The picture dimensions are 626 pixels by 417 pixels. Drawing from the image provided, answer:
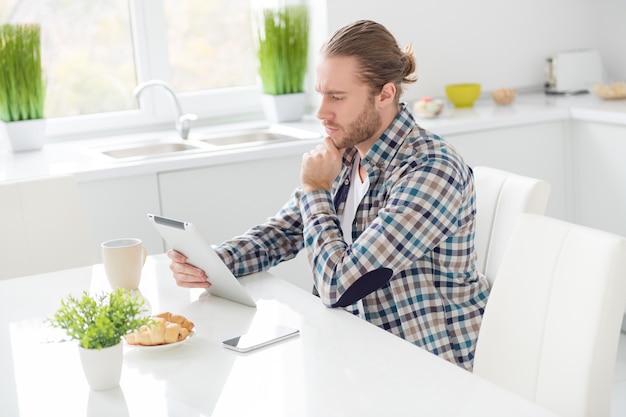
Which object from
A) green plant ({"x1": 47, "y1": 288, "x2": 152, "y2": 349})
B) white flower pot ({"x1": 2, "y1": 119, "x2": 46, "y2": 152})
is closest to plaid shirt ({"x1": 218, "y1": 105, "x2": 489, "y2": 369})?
green plant ({"x1": 47, "y1": 288, "x2": 152, "y2": 349})

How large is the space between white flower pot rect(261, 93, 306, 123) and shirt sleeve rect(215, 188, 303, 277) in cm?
148

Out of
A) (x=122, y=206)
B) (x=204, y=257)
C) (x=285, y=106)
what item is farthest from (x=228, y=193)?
(x=204, y=257)

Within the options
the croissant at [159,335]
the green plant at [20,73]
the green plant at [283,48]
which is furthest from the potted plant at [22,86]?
the croissant at [159,335]

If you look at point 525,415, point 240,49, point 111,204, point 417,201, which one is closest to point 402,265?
point 417,201

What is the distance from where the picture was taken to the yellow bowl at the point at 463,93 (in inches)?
144

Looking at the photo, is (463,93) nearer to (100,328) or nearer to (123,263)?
(123,263)

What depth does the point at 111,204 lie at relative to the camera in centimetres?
285

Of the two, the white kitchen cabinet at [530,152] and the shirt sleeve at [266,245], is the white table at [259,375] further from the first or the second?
the white kitchen cabinet at [530,152]

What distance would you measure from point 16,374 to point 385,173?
806mm

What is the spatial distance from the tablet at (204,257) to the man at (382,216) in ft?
0.11

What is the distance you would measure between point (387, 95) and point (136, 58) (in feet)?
6.14

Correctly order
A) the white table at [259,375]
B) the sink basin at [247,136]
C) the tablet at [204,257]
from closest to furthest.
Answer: the white table at [259,375] < the tablet at [204,257] < the sink basin at [247,136]

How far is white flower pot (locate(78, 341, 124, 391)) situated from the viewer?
1319 millimetres

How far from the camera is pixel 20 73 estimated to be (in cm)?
316
